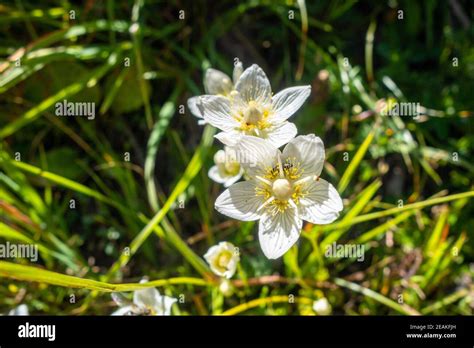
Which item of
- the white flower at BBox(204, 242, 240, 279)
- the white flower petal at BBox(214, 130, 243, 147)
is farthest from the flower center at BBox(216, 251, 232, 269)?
the white flower petal at BBox(214, 130, 243, 147)

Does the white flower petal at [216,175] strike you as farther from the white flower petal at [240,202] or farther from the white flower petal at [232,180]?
the white flower petal at [240,202]

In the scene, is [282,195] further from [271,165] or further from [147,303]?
[147,303]

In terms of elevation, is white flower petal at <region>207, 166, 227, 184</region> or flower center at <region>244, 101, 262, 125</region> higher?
flower center at <region>244, 101, 262, 125</region>

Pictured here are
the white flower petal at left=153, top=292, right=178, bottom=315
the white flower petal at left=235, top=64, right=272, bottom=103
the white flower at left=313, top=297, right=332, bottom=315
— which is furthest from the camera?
the white flower at left=313, top=297, right=332, bottom=315

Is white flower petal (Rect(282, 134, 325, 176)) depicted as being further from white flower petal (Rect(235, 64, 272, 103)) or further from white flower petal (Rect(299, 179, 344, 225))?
white flower petal (Rect(235, 64, 272, 103))

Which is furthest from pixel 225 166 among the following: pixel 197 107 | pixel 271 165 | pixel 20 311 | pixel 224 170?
pixel 20 311
